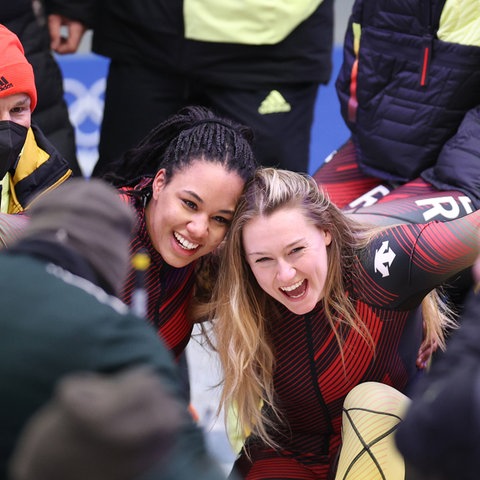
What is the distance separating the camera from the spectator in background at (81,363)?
1.30 meters

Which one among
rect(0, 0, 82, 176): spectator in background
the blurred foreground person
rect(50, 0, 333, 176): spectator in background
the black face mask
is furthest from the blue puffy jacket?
the blurred foreground person

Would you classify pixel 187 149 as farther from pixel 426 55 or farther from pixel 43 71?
pixel 43 71

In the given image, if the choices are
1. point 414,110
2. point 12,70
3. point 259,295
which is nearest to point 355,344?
point 259,295

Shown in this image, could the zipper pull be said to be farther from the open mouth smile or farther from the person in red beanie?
the person in red beanie

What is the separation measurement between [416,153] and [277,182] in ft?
2.47

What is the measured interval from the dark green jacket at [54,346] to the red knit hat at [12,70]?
1.61 metres

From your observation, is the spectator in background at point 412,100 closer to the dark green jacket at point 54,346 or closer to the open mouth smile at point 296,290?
the open mouth smile at point 296,290

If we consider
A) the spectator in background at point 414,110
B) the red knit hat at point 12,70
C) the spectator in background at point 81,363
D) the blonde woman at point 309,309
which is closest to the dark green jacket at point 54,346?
the spectator in background at point 81,363

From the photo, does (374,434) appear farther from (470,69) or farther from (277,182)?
(470,69)

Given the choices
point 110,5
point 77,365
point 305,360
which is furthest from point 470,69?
point 77,365

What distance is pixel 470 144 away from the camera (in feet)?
10.7

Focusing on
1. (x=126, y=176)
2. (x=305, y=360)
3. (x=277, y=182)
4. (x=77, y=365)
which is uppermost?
(x=77, y=365)

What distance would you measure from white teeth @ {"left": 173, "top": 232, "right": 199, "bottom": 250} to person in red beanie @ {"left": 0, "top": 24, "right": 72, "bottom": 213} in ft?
1.52

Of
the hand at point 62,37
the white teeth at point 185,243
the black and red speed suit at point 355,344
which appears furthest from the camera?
the hand at point 62,37
